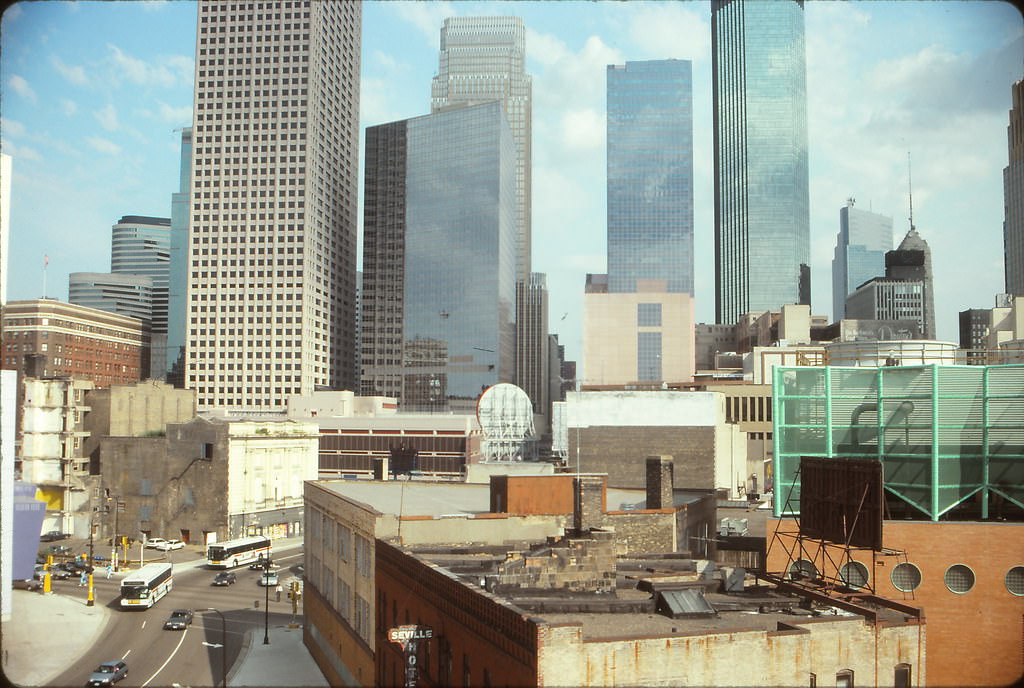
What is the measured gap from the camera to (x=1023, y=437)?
35.7m

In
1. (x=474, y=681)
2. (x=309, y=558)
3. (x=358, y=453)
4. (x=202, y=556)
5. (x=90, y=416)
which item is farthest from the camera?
(x=358, y=453)

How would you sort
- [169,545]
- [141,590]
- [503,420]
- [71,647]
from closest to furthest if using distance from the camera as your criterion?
[71,647] → [141,590] → [169,545] → [503,420]

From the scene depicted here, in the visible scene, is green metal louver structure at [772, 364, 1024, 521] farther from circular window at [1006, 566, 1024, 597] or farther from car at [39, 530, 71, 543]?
car at [39, 530, 71, 543]

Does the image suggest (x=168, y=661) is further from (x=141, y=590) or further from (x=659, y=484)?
(x=659, y=484)

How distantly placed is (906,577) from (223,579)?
53785mm

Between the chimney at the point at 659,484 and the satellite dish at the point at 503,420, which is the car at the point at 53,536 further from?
the chimney at the point at 659,484

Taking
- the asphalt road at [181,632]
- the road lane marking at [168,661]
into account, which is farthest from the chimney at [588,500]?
the road lane marking at [168,661]

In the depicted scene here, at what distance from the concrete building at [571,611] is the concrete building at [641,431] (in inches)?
1081

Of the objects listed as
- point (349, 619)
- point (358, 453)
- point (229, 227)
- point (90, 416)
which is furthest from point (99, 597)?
point (229, 227)

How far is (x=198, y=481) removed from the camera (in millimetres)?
90562

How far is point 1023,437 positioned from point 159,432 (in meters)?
103

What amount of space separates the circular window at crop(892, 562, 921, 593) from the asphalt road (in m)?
29.2

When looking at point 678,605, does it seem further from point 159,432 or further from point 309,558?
point 159,432

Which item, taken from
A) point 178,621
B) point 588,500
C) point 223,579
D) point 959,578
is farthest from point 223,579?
point 959,578
